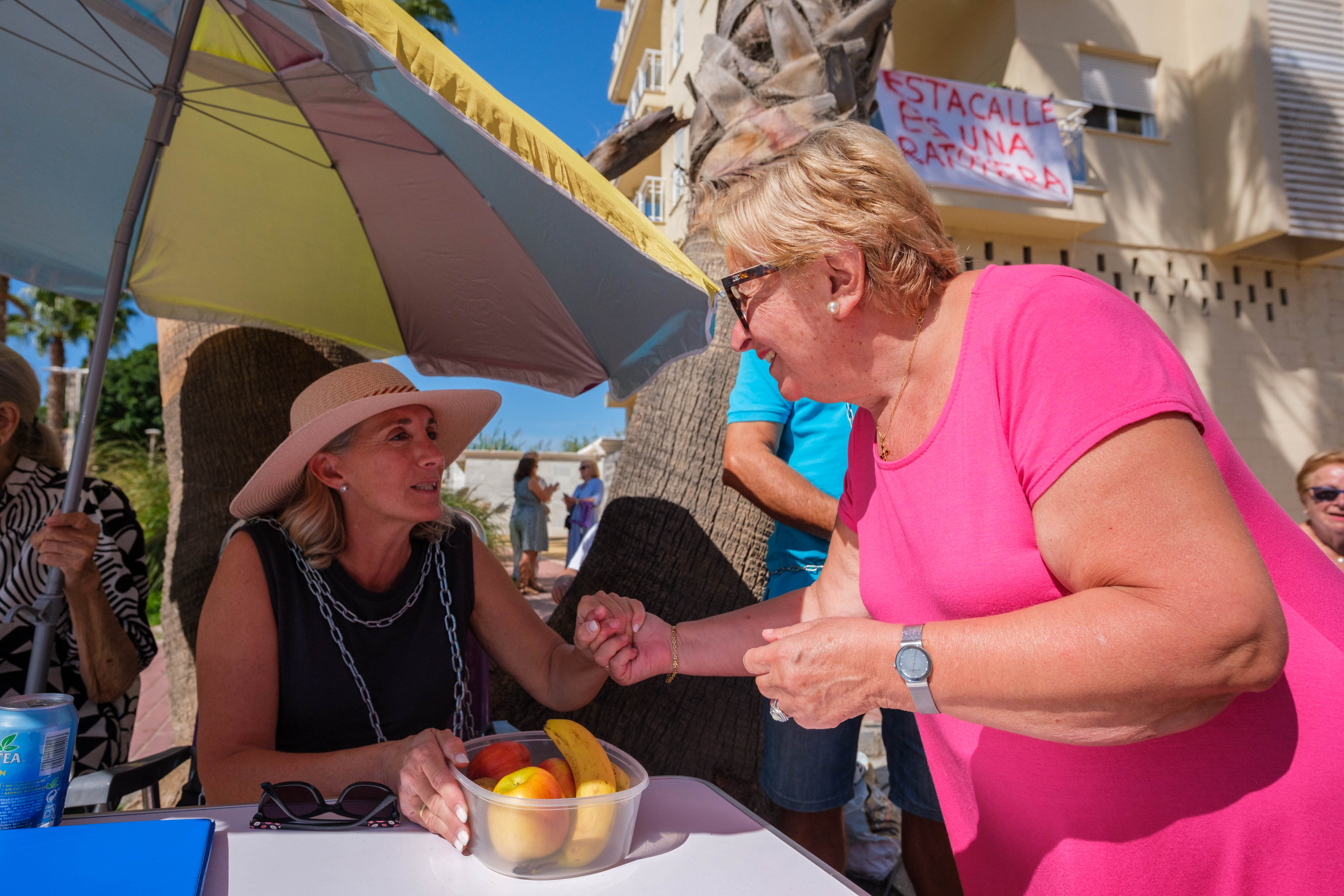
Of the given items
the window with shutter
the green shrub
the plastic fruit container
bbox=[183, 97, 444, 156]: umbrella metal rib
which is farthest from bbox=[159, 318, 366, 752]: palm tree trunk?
the window with shutter

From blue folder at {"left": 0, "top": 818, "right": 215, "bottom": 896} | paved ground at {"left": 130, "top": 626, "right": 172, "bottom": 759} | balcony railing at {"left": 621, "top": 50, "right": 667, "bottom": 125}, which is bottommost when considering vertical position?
paved ground at {"left": 130, "top": 626, "right": 172, "bottom": 759}

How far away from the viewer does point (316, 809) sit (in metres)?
1.42

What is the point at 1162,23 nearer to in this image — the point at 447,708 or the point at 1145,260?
the point at 1145,260

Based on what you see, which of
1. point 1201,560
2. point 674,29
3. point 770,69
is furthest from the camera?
point 674,29

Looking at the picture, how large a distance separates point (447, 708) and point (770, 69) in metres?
3.08

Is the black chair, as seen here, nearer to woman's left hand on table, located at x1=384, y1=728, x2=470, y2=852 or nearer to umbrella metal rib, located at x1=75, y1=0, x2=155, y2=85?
woman's left hand on table, located at x1=384, y1=728, x2=470, y2=852

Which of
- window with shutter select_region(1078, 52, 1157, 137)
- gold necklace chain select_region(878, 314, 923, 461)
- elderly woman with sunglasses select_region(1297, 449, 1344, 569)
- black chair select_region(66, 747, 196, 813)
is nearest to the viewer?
gold necklace chain select_region(878, 314, 923, 461)

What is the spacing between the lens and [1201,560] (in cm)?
96

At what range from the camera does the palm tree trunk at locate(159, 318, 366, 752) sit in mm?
3590

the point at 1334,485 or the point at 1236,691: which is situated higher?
the point at 1334,485

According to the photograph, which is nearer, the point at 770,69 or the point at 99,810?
the point at 99,810

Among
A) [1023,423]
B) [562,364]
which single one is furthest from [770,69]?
[1023,423]

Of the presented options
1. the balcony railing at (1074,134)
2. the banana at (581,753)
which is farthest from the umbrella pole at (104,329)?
the balcony railing at (1074,134)

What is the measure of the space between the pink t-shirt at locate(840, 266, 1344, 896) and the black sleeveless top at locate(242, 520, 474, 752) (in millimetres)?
1507
